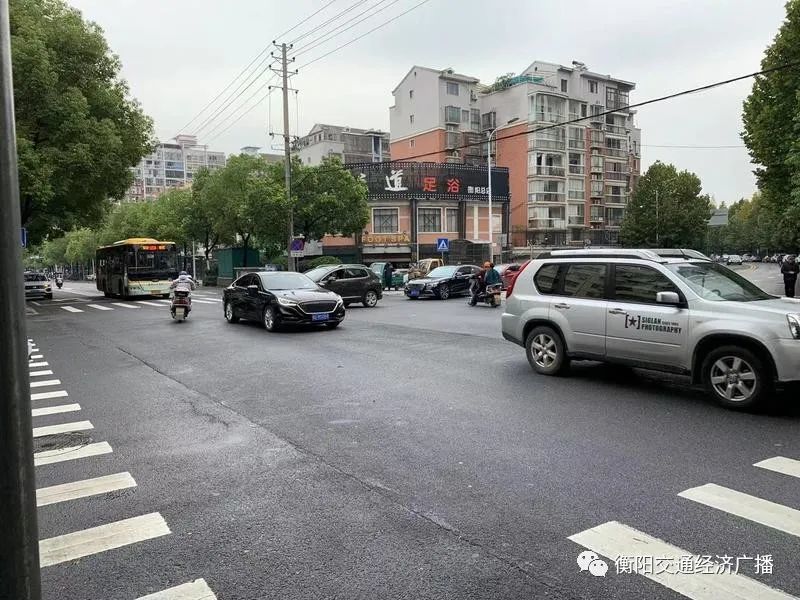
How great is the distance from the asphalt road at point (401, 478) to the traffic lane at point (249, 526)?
1 centimetres

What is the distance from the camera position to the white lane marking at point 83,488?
4.52 m

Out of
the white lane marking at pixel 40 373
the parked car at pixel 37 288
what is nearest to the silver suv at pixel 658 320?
the white lane marking at pixel 40 373

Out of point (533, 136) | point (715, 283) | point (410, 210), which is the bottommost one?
point (715, 283)

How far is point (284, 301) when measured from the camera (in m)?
14.5

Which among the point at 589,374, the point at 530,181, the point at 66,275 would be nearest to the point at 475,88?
the point at 530,181

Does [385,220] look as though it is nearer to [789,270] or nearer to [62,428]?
[789,270]

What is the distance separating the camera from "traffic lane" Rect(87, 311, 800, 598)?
3779mm

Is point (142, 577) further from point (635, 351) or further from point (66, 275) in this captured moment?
point (66, 275)

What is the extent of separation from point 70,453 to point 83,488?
3.48 ft

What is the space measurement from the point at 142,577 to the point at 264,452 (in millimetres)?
2132

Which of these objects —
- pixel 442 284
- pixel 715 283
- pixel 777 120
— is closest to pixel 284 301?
pixel 715 283

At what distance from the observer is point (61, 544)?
374 centimetres

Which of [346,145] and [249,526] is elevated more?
[346,145]

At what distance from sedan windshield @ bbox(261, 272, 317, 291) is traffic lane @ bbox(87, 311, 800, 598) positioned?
5.44 m
